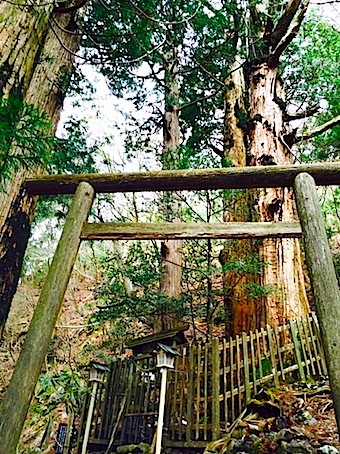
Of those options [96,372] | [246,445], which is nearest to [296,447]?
[246,445]

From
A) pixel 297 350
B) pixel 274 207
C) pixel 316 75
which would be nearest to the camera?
pixel 297 350

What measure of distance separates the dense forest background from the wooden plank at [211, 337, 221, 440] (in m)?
0.69

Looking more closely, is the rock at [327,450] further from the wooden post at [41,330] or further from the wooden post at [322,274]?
the wooden post at [41,330]

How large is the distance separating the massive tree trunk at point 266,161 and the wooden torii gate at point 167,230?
260 centimetres

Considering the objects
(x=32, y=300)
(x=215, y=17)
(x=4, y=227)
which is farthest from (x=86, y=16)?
(x=32, y=300)

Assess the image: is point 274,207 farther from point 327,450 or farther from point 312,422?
point 327,450

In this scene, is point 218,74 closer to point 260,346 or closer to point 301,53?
point 301,53

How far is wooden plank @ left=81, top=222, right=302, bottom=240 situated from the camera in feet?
9.02

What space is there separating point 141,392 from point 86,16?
17.1ft

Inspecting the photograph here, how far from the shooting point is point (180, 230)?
2.80m

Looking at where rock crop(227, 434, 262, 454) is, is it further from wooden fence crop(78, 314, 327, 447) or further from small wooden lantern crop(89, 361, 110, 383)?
small wooden lantern crop(89, 361, 110, 383)

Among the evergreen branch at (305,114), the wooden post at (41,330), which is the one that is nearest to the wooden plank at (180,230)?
the wooden post at (41,330)

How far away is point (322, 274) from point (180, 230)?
1013mm

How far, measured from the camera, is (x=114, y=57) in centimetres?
507
